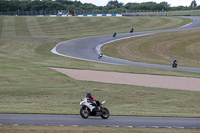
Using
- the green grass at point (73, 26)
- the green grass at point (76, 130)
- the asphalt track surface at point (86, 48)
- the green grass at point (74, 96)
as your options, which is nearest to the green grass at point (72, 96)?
the green grass at point (74, 96)

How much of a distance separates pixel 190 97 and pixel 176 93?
165 centimetres

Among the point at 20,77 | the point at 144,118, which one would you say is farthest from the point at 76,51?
the point at 144,118

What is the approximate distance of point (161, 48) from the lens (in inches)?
2566

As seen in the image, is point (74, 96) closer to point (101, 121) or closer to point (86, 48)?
point (101, 121)

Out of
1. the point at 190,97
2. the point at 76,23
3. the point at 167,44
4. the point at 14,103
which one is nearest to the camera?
the point at 14,103

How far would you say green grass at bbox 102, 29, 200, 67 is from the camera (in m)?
55.7

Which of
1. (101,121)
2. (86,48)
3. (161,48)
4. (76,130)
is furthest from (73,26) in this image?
(76,130)

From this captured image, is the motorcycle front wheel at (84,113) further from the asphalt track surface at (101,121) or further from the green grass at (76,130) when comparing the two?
the green grass at (76,130)

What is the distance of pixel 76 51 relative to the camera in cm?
6394

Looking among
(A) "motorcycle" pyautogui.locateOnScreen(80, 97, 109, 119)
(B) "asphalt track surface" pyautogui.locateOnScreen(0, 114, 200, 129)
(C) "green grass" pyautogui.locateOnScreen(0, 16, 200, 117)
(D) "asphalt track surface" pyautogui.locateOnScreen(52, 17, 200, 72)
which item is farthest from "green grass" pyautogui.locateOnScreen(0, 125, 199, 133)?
(D) "asphalt track surface" pyautogui.locateOnScreen(52, 17, 200, 72)

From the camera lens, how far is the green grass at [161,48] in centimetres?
5566

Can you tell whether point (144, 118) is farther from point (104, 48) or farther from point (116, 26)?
point (116, 26)

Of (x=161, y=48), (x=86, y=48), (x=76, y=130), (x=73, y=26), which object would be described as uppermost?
(x=73, y=26)

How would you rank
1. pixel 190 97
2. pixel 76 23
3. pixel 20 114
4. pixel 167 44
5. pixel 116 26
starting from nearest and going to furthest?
1. pixel 20 114
2. pixel 190 97
3. pixel 167 44
4. pixel 116 26
5. pixel 76 23
